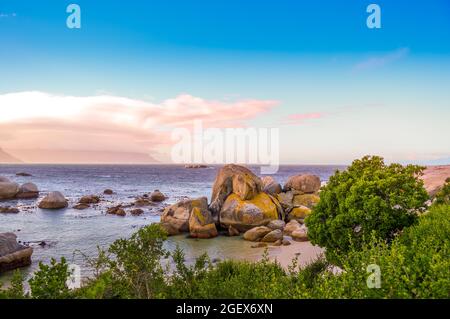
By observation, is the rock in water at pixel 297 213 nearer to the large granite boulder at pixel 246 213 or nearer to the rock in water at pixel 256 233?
the large granite boulder at pixel 246 213

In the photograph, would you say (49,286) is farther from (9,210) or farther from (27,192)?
(27,192)

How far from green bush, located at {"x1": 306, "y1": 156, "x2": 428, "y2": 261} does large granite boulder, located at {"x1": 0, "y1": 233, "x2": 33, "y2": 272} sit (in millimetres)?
19935

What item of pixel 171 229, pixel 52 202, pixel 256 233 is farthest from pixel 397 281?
pixel 52 202

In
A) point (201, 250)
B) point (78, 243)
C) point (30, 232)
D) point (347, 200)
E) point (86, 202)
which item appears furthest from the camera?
point (86, 202)

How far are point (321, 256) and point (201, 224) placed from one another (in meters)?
13.3

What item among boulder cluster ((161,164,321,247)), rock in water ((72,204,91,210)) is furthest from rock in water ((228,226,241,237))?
rock in water ((72,204,91,210))

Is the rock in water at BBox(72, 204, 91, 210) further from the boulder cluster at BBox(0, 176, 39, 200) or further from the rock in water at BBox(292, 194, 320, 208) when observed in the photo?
the rock in water at BBox(292, 194, 320, 208)

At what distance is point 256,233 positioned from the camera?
89.2 feet

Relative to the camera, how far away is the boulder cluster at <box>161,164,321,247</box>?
2785cm

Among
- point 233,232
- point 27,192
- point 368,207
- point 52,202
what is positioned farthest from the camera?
point 27,192

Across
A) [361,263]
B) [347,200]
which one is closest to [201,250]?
[347,200]
